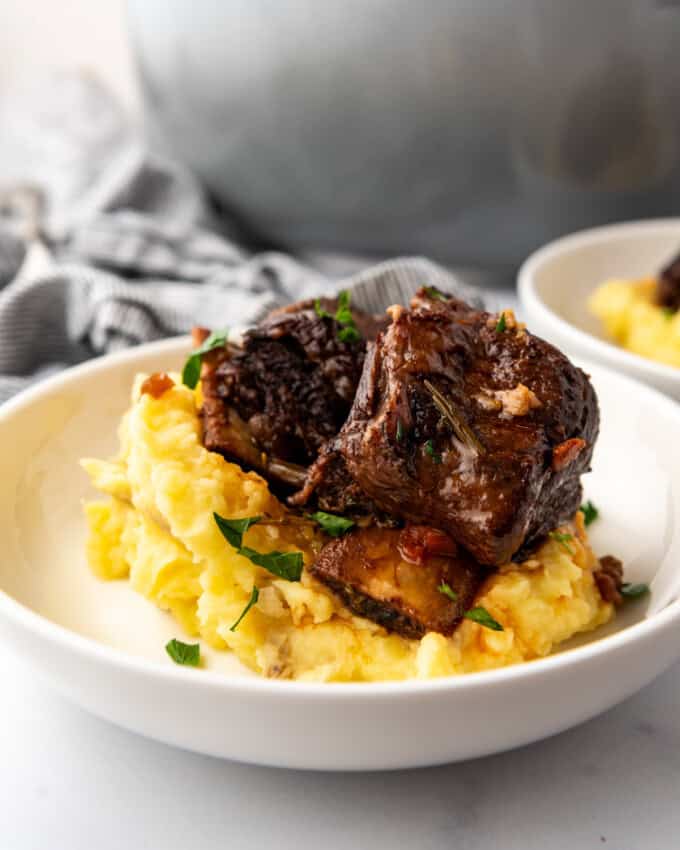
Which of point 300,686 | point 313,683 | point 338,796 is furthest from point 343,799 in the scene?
point 300,686

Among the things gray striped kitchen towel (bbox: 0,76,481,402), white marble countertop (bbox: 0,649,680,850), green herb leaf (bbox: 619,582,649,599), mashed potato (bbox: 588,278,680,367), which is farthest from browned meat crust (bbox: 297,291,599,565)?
gray striped kitchen towel (bbox: 0,76,481,402)

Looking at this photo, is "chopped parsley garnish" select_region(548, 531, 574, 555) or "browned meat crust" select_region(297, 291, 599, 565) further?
"chopped parsley garnish" select_region(548, 531, 574, 555)

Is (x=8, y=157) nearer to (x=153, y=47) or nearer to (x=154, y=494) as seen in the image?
(x=153, y=47)

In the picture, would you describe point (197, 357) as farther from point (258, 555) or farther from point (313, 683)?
point (313, 683)

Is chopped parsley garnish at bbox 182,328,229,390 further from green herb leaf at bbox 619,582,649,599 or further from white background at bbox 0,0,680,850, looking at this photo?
green herb leaf at bbox 619,582,649,599

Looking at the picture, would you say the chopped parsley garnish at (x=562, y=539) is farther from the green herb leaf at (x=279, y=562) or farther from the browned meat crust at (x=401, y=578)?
the green herb leaf at (x=279, y=562)
